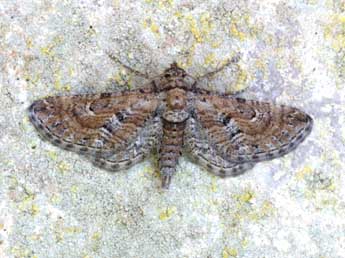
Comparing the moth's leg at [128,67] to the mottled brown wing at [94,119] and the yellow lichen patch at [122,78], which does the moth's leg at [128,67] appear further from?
the mottled brown wing at [94,119]

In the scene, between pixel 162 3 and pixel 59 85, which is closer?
pixel 59 85

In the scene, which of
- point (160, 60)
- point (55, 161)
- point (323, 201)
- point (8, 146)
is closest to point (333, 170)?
point (323, 201)

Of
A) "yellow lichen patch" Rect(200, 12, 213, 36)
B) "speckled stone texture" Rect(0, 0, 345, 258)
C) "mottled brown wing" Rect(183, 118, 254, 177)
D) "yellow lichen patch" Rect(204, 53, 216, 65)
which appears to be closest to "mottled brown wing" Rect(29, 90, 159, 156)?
"speckled stone texture" Rect(0, 0, 345, 258)

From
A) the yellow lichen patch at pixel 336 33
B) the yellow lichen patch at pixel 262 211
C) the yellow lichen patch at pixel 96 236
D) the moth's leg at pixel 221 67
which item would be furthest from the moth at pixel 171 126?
the yellow lichen patch at pixel 336 33

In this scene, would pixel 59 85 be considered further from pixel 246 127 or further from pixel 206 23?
pixel 246 127

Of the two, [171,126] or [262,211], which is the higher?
[171,126]

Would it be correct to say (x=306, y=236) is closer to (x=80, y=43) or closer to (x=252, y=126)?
(x=252, y=126)

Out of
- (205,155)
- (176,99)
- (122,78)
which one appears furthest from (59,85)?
(205,155)

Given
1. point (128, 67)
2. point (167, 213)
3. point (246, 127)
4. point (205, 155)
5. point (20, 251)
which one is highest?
point (128, 67)

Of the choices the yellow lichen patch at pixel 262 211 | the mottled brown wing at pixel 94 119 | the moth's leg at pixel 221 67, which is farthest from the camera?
the moth's leg at pixel 221 67

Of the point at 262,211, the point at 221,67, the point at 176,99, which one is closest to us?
the point at 176,99
